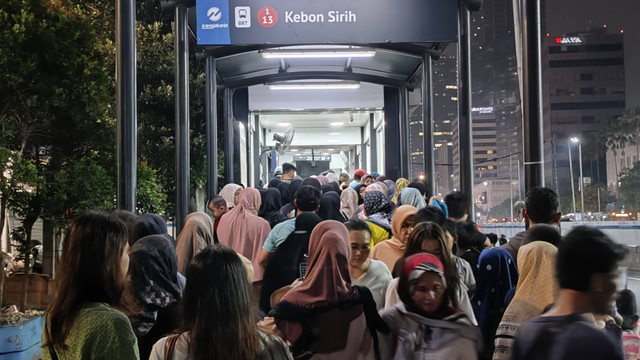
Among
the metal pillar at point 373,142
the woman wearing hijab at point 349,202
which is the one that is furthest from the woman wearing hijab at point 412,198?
the metal pillar at point 373,142

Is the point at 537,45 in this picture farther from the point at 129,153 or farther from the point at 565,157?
the point at 565,157

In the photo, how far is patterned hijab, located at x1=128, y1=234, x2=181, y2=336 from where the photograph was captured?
3.95 meters

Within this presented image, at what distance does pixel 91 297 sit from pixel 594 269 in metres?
1.88

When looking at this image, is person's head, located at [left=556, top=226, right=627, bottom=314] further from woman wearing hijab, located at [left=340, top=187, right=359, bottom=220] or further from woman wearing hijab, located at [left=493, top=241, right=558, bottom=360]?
woman wearing hijab, located at [left=340, top=187, right=359, bottom=220]

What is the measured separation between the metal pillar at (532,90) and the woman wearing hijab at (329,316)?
13.9 feet

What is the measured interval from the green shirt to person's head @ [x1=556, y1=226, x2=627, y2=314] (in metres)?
1.61

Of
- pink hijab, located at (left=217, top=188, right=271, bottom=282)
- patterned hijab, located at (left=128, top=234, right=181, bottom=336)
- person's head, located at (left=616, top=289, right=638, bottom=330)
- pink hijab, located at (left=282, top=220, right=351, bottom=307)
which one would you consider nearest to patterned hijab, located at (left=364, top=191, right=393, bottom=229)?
pink hijab, located at (left=217, top=188, right=271, bottom=282)

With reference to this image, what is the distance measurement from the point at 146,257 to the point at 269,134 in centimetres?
1894

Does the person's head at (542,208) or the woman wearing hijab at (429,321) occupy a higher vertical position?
the person's head at (542,208)

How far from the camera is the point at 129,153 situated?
26.5 feet

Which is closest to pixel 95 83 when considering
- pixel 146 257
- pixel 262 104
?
pixel 262 104

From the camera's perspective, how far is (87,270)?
275 cm

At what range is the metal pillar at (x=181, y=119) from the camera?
12.1 metres

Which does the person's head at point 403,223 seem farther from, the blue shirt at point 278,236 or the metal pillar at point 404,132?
the metal pillar at point 404,132
